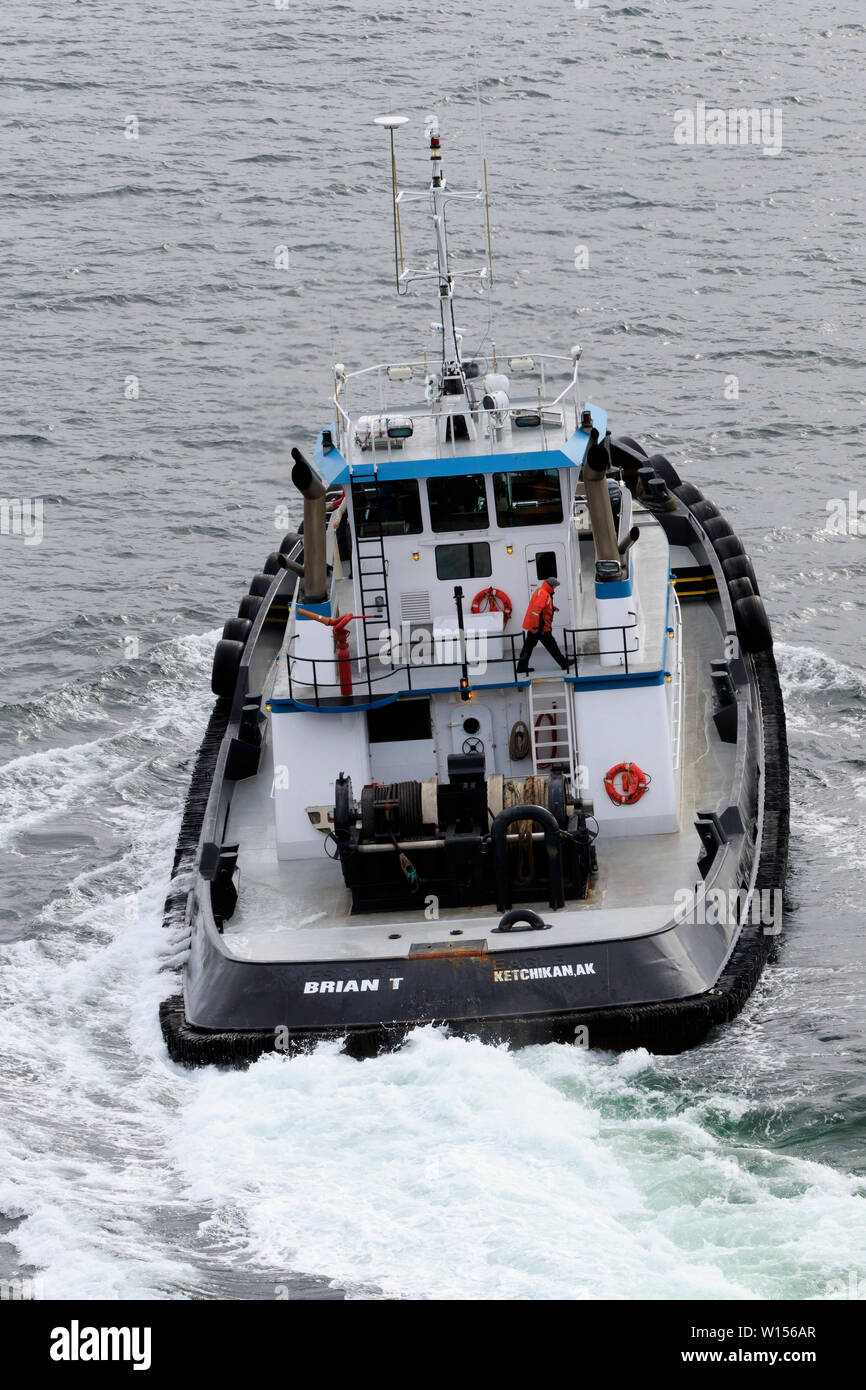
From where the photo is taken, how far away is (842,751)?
71.1 feet

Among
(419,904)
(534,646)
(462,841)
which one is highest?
(534,646)

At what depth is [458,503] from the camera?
55.4 feet

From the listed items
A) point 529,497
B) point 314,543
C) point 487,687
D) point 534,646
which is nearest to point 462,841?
point 487,687

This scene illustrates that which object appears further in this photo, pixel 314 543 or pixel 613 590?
pixel 613 590

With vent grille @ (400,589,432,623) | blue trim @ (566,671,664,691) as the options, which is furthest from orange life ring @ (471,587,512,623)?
blue trim @ (566,671,664,691)

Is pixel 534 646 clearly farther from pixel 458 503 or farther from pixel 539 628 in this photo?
pixel 458 503

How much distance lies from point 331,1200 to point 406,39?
38.2 m

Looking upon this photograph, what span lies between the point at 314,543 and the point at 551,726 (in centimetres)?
265

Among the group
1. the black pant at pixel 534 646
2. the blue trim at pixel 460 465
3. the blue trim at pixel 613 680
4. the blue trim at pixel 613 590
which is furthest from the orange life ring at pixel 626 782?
the blue trim at pixel 460 465

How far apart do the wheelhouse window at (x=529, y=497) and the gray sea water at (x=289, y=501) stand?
14.9ft

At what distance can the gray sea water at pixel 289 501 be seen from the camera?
12391 millimetres

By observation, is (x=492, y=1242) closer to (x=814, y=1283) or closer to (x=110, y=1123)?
(x=814, y=1283)

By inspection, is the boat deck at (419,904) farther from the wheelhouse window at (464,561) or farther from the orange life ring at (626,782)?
the wheelhouse window at (464,561)
